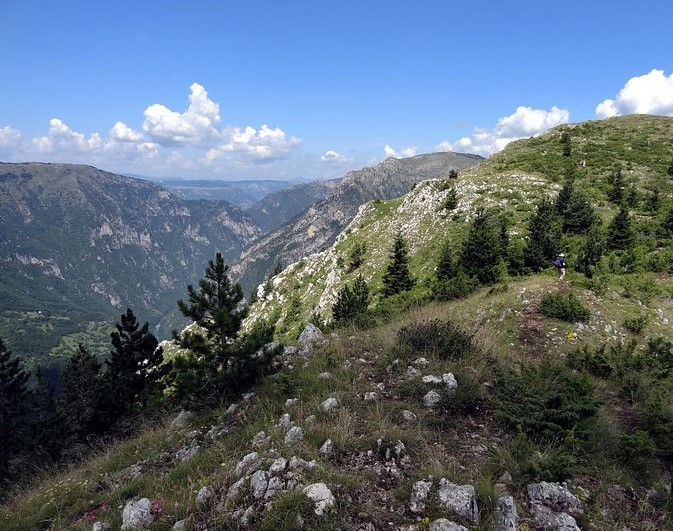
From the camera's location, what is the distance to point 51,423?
92.0 feet

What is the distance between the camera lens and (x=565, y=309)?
1538 centimetres

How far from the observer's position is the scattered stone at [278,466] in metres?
5.54

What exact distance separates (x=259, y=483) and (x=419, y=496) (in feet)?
7.26

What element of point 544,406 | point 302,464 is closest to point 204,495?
point 302,464

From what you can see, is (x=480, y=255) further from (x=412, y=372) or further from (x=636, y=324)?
(x=412, y=372)

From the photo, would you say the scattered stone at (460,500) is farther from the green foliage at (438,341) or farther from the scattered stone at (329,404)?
the green foliage at (438,341)

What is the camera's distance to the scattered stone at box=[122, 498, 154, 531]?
5511mm

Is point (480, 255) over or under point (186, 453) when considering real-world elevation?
over

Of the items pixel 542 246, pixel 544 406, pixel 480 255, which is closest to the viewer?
pixel 544 406

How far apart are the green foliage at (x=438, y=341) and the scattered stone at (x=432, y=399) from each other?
1.95m

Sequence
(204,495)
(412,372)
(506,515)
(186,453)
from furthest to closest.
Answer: (412,372) < (186,453) < (204,495) < (506,515)

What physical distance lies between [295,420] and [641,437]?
224 inches

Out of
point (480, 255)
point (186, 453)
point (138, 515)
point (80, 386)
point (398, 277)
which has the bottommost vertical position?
point (80, 386)

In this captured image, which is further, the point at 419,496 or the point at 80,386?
the point at 80,386
